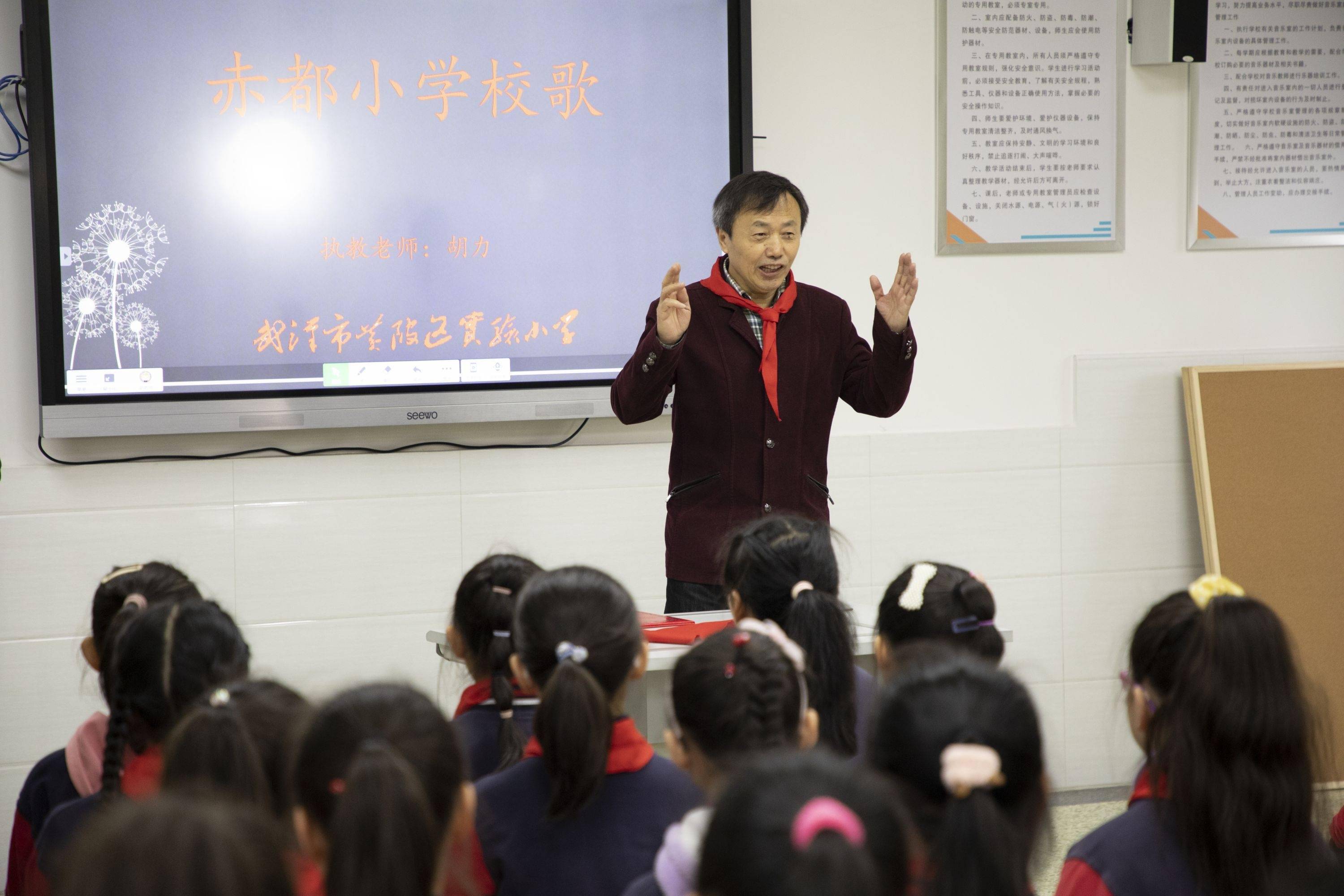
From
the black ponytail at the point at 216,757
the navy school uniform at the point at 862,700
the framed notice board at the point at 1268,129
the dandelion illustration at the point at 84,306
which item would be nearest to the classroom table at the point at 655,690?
the navy school uniform at the point at 862,700

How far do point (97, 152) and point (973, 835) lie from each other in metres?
2.74

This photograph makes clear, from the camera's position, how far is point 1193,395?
3.52 metres

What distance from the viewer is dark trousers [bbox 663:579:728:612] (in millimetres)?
2508

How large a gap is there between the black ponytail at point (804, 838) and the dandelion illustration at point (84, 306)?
A: 259 centimetres

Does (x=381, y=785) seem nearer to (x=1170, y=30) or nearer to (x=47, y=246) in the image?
(x=47, y=246)

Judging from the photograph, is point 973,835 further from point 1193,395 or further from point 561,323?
point 1193,395

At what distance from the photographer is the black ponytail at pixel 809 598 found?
168 cm

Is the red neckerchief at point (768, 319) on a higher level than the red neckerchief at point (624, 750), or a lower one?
higher

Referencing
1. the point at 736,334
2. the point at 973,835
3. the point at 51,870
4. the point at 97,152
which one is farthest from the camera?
the point at 97,152

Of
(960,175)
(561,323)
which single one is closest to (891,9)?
(960,175)

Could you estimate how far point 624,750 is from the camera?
144 cm

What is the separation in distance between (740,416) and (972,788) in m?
1.51

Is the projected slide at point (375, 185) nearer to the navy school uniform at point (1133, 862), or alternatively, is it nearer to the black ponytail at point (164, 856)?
the navy school uniform at point (1133, 862)

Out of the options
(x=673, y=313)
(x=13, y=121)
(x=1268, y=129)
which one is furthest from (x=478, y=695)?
(x=1268, y=129)
